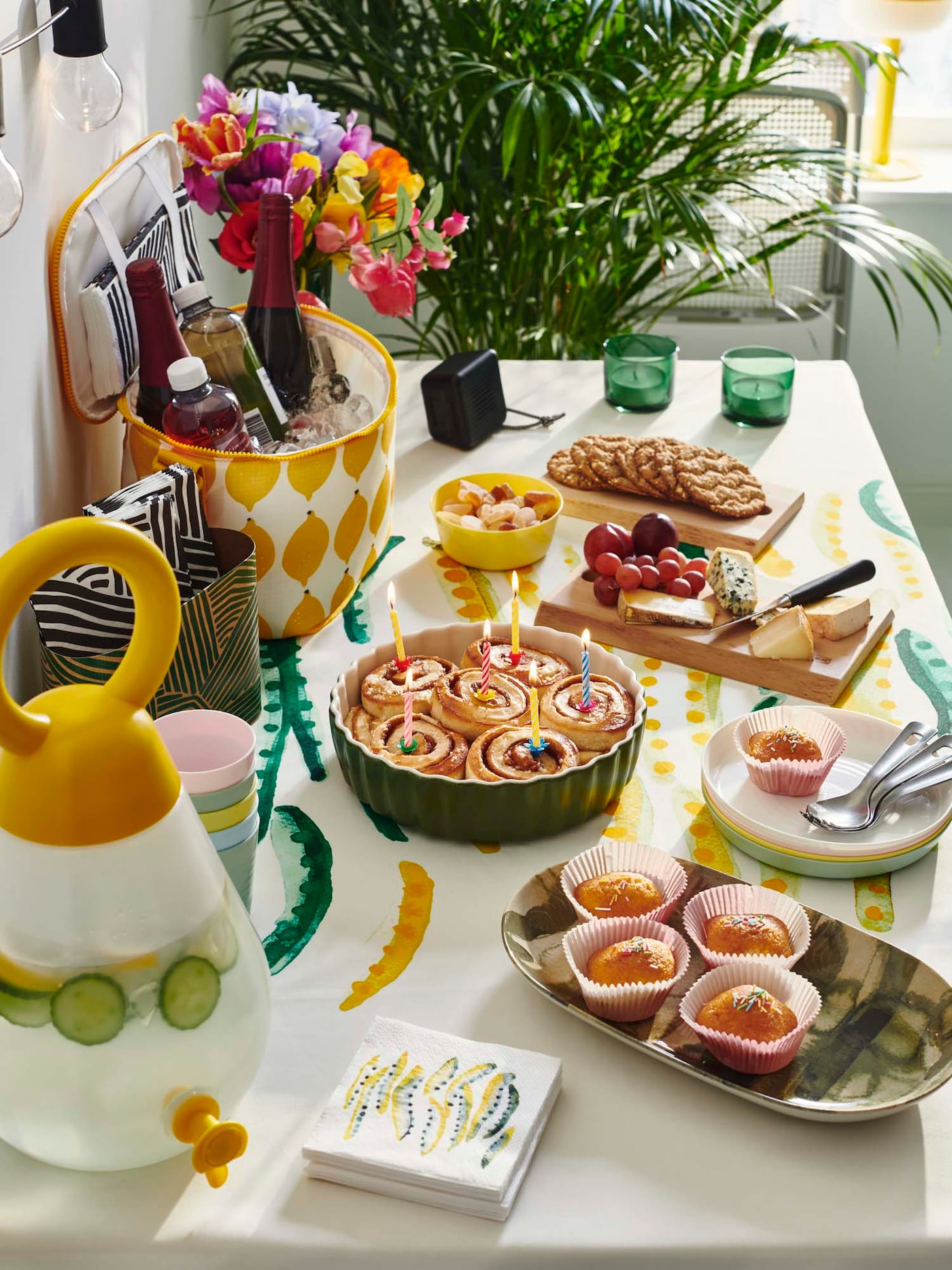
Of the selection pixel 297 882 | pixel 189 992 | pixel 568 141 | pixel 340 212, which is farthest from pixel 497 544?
pixel 568 141

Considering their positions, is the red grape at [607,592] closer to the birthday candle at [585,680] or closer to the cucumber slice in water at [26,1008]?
the birthday candle at [585,680]

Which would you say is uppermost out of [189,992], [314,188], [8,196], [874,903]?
[8,196]

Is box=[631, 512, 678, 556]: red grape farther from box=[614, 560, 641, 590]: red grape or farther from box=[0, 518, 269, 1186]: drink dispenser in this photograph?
box=[0, 518, 269, 1186]: drink dispenser

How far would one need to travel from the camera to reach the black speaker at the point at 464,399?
162 centimetres

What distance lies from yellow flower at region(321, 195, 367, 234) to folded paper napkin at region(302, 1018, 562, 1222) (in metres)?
0.98

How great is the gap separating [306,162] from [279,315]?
203 mm

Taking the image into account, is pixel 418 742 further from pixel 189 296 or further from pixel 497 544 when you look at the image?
pixel 189 296

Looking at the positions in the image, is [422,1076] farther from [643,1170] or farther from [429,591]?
[429,591]

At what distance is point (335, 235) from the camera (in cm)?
145

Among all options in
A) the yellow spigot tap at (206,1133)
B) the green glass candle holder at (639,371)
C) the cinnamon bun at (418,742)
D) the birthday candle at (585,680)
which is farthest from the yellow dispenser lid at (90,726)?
the green glass candle holder at (639,371)

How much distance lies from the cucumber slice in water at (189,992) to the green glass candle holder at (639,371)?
1.22m

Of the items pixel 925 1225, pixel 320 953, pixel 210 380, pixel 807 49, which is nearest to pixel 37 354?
pixel 210 380

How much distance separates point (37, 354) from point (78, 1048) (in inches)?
25.9

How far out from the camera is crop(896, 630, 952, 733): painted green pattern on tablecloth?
114 centimetres
